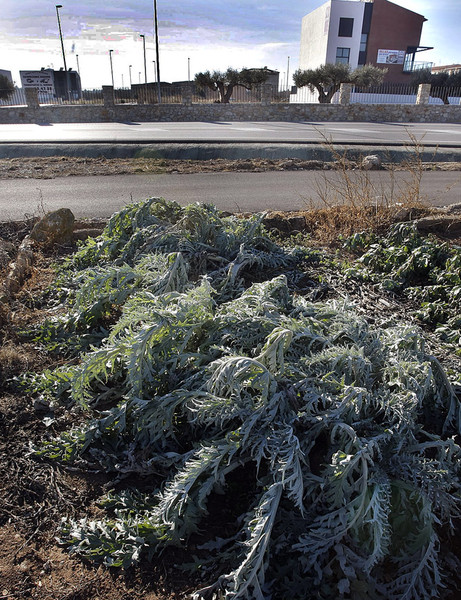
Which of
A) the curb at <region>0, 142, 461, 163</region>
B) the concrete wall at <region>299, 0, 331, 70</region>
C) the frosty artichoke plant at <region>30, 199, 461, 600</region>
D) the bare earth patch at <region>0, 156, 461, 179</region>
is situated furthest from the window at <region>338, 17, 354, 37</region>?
the frosty artichoke plant at <region>30, 199, 461, 600</region>

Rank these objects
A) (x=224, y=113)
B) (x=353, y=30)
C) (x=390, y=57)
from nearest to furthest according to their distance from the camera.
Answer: (x=224, y=113)
(x=353, y=30)
(x=390, y=57)

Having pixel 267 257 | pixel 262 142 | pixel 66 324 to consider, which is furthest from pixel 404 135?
pixel 66 324

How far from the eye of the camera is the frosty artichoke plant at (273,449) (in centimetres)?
187

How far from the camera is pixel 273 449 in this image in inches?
82.2

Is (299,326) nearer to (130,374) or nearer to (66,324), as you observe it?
(130,374)

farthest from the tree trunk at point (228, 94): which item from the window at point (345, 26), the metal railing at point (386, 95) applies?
the window at point (345, 26)

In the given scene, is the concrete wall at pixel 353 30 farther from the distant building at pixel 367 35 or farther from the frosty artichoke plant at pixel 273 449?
the frosty artichoke plant at pixel 273 449

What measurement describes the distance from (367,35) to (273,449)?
202ft

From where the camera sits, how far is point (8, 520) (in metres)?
2.18

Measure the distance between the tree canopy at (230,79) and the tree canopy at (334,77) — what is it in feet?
13.3

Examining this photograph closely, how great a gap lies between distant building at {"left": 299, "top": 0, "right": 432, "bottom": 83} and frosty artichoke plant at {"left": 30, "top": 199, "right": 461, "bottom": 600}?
56.7m

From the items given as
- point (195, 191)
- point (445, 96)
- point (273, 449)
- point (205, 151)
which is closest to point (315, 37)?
point (445, 96)

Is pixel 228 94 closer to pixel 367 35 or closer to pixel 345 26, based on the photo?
pixel 345 26

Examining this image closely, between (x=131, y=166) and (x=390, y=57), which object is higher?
(x=390, y=57)
